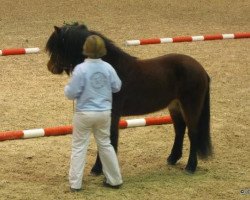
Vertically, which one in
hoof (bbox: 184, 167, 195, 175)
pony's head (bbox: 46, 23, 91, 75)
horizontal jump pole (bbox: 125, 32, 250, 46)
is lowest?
hoof (bbox: 184, 167, 195, 175)

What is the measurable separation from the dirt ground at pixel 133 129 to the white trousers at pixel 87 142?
0.21m

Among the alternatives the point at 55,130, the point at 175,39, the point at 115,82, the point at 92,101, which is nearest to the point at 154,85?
the point at 115,82

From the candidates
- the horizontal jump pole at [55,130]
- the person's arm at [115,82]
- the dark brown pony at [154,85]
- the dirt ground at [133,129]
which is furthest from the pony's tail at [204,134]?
the person's arm at [115,82]

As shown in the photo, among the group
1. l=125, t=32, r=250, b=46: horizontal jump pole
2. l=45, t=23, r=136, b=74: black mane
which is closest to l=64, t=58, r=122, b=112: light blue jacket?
l=45, t=23, r=136, b=74: black mane

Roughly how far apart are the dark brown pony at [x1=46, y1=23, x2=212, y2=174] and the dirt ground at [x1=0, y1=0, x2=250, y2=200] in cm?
42

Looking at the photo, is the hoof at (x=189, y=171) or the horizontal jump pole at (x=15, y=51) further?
the horizontal jump pole at (x=15, y=51)

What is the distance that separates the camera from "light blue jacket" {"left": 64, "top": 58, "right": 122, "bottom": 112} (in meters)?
5.06

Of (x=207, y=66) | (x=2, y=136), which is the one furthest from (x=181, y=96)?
(x=207, y=66)

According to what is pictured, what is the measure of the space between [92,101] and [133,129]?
8.23ft

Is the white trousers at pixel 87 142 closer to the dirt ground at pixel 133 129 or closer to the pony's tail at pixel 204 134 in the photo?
the dirt ground at pixel 133 129

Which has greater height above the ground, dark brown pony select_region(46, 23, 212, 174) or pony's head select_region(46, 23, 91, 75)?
pony's head select_region(46, 23, 91, 75)

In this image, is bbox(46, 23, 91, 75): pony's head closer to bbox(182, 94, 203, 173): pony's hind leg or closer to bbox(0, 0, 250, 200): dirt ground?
bbox(0, 0, 250, 200): dirt ground

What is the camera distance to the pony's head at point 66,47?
545cm

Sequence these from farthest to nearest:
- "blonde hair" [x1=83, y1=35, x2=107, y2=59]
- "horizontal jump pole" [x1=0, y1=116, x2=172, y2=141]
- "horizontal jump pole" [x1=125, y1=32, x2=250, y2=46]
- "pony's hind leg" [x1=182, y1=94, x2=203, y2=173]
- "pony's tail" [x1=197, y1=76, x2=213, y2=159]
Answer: "horizontal jump pole" [x1=125, y1=32, x2=250, y2=46]
"horizontal jump pole" [x1=0, y1=116, x2=172, y2=141]
"pony's tail" [x1=197, y1=76, x2=213, y2=159]
"pony's hind leg" [x1=182, y1=94, x2=203, y2=173]
"blonde hair" [x1=83, y1=35, x2=107, y2=59]
